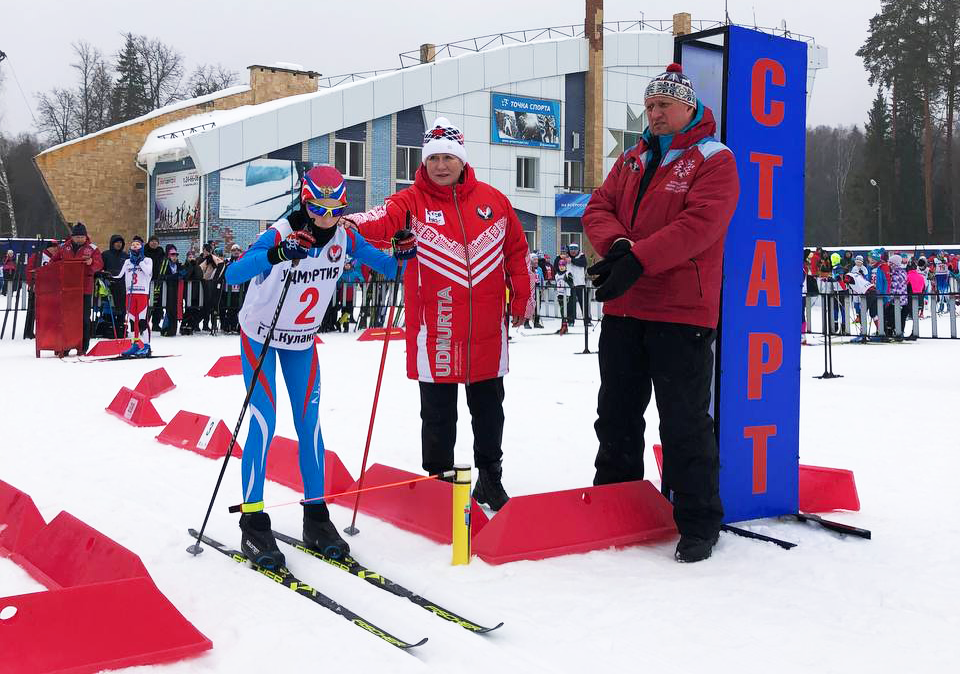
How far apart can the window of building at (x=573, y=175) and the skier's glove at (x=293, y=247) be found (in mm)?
33668

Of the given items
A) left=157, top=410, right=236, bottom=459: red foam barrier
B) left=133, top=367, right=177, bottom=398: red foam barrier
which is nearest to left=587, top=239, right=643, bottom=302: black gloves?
left=157, top=410, right=236, bottom=459: red foam barrier

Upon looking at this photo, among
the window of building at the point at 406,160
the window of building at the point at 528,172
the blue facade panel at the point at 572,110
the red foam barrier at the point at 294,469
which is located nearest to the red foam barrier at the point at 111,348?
the red foam barrier at the point at 294,469

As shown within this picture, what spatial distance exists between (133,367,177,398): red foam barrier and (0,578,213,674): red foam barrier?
676 cm

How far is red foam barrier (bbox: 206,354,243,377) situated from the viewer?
11.5 meters

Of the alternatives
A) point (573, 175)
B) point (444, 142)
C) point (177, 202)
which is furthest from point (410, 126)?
point (444, 142)

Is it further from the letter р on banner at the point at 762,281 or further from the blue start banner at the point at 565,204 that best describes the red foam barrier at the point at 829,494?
the blue start banner at the point at 565,204

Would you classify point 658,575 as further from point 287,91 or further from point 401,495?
point 287,91

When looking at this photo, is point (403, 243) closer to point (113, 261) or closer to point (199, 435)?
point (199, 435)

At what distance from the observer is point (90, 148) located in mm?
34438

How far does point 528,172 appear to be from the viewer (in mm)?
36000

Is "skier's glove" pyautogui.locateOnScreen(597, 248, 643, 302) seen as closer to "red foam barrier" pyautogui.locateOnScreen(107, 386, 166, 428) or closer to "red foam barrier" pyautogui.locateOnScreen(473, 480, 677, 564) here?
"red foam barrier" pyautogui.locateOnScreen(473, 480, 677, 564)

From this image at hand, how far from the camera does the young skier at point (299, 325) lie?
394cm

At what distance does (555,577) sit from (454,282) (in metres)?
1.65

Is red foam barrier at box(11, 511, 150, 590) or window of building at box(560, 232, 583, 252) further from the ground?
window of building at box(560, 232, 583, 252)
